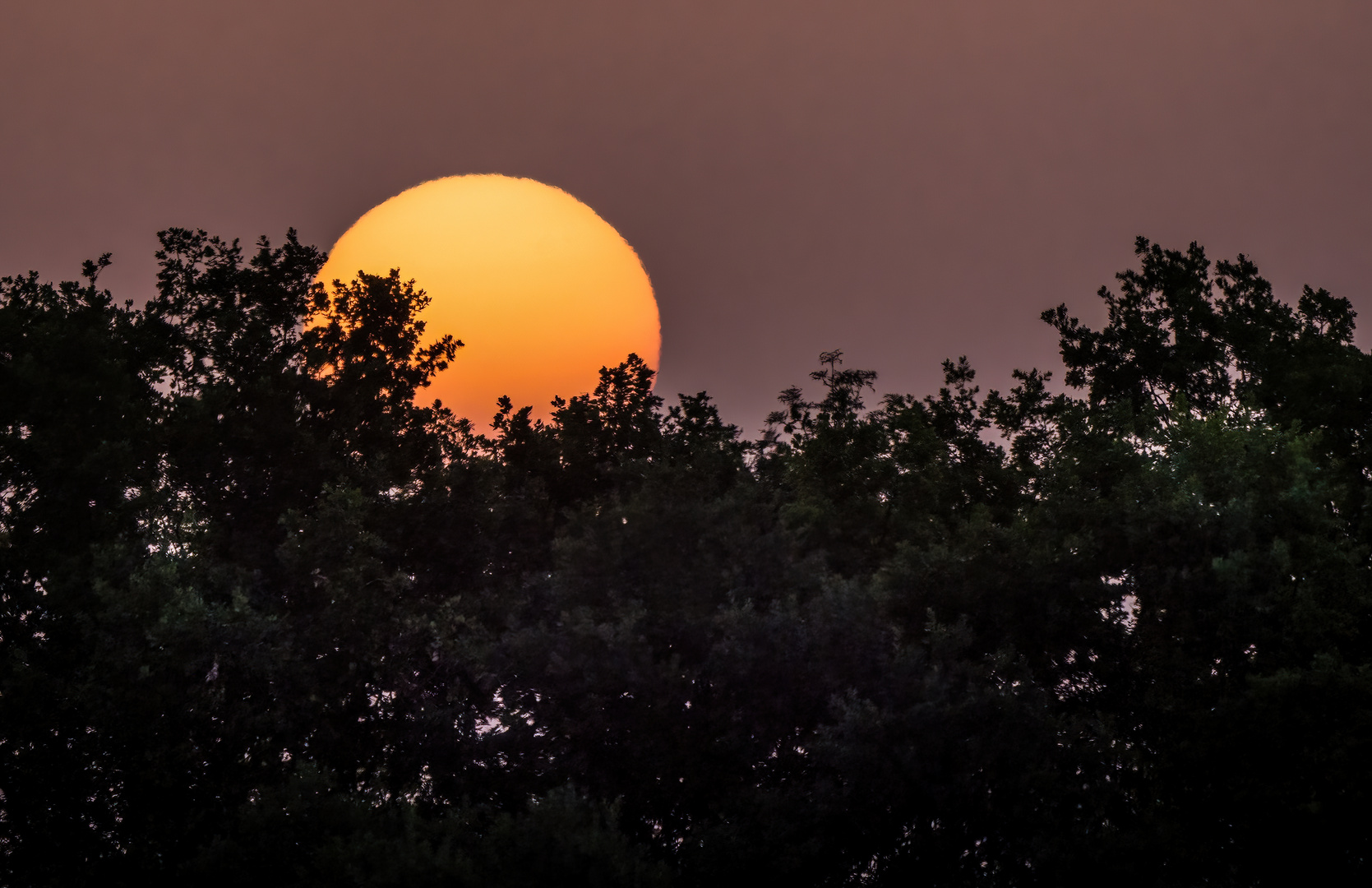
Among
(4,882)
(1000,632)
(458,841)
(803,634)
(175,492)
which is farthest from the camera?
(175,492)

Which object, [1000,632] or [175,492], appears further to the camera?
[175,492]

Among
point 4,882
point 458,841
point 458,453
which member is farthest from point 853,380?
point 4,882

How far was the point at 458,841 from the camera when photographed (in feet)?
70.6

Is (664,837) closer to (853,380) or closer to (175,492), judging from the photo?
(175,492)

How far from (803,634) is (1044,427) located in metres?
20.1

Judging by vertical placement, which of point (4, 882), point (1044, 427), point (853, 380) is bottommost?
point (4, 882)

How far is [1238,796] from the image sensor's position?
22516 millimetres

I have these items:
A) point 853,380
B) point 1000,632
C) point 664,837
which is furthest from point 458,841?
point 853,380

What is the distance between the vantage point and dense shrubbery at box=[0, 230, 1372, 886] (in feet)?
73.5

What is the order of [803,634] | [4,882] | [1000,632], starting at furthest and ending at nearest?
[1000,632]
[803,634]
[4,882]

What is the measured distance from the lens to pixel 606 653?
24781 mm

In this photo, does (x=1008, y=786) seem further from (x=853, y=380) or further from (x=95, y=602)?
(x=853, y=380)

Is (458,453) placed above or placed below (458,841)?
above

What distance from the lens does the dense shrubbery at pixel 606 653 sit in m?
22.4
